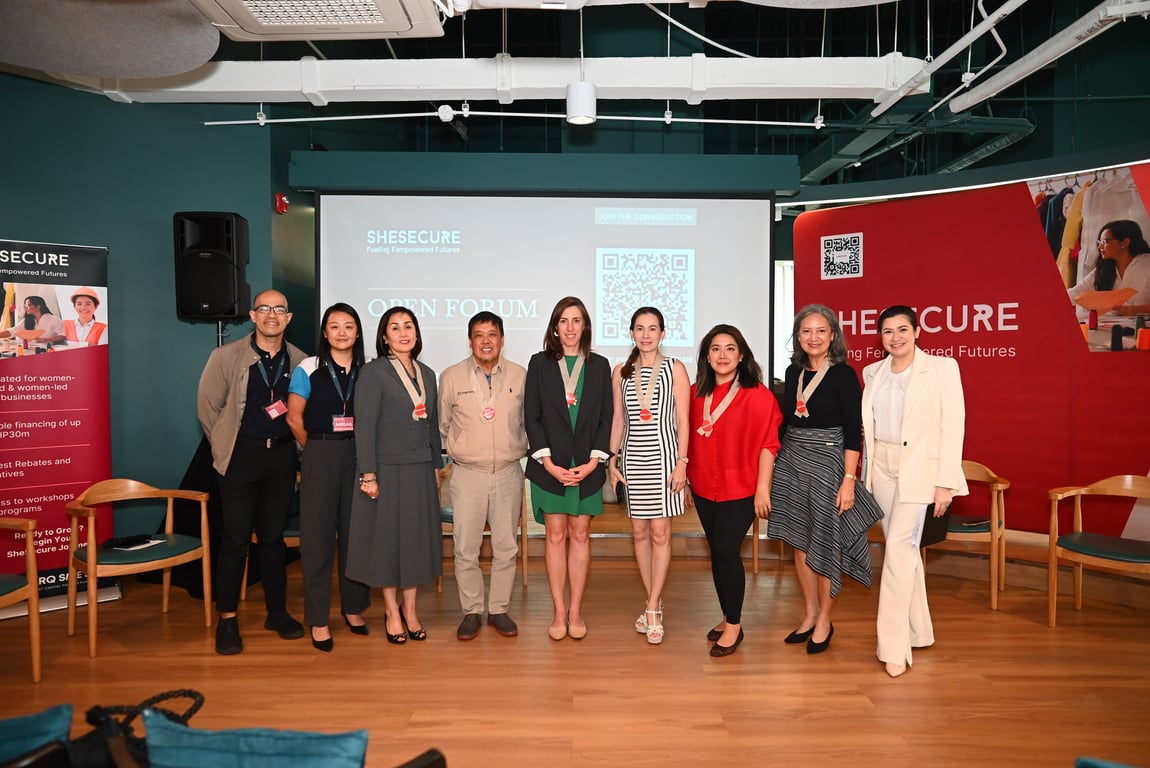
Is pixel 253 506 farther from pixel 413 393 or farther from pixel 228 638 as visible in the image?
pixel 413 393

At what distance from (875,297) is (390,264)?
13.2 ft

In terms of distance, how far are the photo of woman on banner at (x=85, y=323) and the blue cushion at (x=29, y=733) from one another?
3.76 m

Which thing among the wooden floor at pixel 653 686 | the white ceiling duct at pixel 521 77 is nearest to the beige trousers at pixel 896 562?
the wooden floor at pixel 653 686

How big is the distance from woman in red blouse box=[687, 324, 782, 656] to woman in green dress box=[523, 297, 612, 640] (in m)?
0.49

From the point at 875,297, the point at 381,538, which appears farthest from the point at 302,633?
the point at 875,297

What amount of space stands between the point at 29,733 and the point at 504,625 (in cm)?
266

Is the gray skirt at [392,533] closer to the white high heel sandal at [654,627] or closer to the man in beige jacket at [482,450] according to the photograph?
the man in beige jacket at [482,450]

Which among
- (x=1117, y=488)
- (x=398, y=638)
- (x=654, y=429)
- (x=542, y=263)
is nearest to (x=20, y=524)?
(x=398, y=638)

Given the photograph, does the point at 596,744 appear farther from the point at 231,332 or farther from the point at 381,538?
the point at 231,332

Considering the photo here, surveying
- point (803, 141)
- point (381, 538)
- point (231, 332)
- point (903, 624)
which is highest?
point (803, 141)

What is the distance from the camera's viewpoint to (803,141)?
34.7 feet

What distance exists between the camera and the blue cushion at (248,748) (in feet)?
4.32

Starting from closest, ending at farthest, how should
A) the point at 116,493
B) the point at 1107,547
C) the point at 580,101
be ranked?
the point at 1107,547
the point at 116,493
the point at 580,101

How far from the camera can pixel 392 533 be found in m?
3.66
